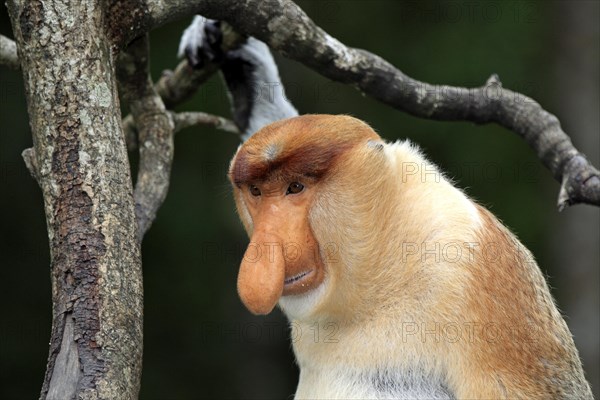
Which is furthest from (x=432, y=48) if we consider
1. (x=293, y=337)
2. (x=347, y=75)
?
(x=293, y=337)

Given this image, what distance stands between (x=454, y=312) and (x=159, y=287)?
21.3ft

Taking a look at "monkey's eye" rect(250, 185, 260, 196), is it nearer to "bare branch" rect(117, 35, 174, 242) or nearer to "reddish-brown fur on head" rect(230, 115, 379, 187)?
"reddish-brown fur on head" rect(230, 115, 379, 187)

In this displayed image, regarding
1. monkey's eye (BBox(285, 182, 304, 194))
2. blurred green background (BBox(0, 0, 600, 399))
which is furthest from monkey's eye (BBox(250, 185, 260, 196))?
blurred green background (BBox(0, 0, 600, 399))

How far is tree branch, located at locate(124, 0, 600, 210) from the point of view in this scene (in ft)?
11.9

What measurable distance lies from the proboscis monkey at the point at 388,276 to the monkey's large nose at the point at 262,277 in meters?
0.04

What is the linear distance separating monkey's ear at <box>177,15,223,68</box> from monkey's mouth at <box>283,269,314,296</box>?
182cm

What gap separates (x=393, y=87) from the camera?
4223 mm

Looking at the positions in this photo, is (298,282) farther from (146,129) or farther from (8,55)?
(8,55)

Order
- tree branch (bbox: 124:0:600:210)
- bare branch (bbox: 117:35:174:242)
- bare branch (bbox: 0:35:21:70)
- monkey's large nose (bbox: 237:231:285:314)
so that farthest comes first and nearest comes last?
1. bare branch (bbox: 0:35:21:70)
2. bare branch (bbox: 117:35:174:242)
3. tree branch (bbox: 124:0:600:210)
4. monkey's large nose (bbox: 237:231:285:314)

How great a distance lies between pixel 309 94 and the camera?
891 cm

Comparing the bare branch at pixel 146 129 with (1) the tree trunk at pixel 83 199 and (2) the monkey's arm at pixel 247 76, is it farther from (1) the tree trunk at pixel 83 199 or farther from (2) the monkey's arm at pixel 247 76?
(1) the tree trunk at pixel 83 199

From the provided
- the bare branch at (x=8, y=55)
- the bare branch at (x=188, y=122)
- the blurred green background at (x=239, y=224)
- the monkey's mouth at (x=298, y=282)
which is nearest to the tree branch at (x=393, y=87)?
the bare branch at (x=188, y=122)

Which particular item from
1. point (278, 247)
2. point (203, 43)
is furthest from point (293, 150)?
point (203, 43)

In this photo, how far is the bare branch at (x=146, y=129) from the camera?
4.03m
